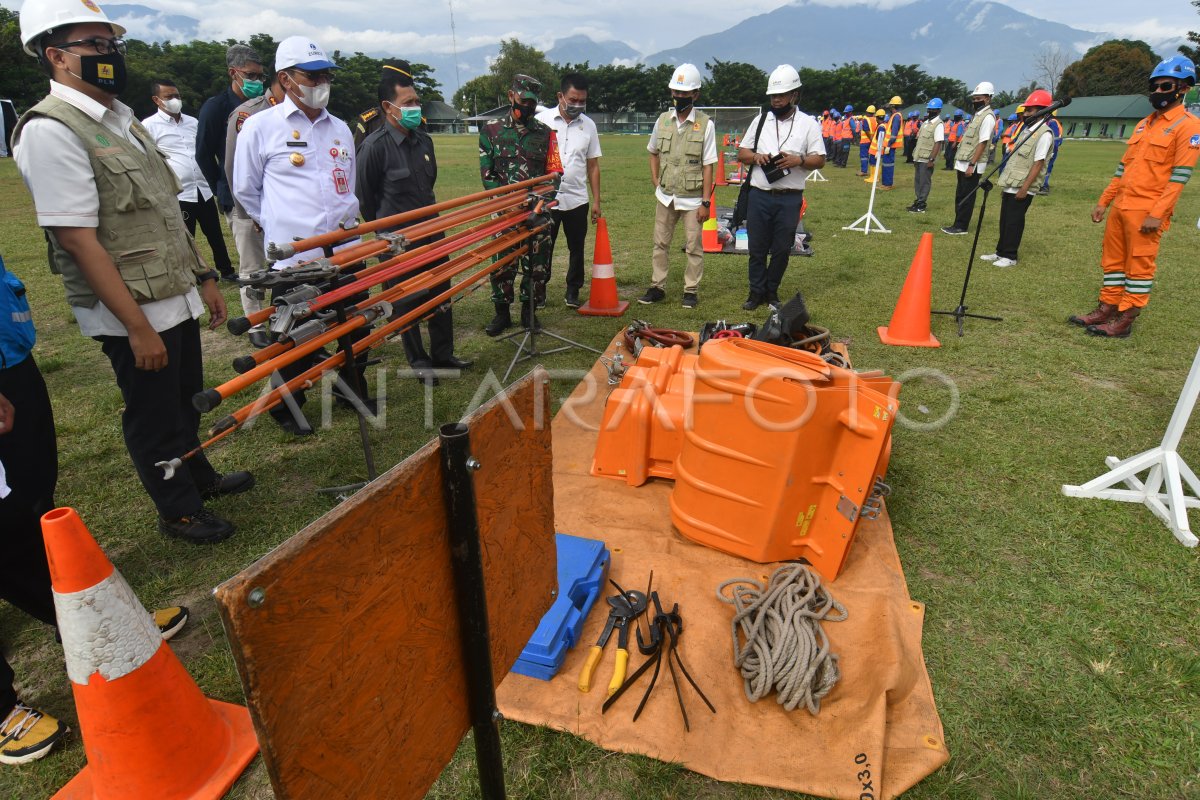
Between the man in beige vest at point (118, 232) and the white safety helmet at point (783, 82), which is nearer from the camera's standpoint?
the man in beige vest at point (118, 232)

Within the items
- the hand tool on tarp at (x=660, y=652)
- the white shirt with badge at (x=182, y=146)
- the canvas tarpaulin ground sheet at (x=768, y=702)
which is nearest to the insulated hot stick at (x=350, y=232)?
the canvas tarpaulin ground sheet at (x=768, y=702)

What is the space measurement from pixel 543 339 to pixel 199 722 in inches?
172

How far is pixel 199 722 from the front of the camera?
2021mm

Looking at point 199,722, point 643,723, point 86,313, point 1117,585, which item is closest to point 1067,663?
point 1117,585

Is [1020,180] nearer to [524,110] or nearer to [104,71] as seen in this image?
[524,110]

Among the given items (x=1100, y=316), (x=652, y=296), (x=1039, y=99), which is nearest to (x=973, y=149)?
(x=1039, y=99)

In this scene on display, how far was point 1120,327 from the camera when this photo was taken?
580 centimetres

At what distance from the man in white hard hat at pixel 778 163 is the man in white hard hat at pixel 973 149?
15.0 ft

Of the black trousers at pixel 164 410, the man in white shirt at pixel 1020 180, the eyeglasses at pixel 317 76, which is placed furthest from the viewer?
the man in white shirt at pixel 1020 180

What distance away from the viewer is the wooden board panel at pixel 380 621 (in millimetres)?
743

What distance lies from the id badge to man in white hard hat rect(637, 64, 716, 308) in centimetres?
360

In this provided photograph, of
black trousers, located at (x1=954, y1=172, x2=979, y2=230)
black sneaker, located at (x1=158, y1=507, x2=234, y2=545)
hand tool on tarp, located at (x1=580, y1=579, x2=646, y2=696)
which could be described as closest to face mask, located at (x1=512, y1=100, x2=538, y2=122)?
black sneaker, located at (x1=158, y1=507, x2=234, y2=545)

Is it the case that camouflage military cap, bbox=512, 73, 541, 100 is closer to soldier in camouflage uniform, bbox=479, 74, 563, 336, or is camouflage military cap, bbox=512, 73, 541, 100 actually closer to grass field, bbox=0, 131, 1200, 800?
soldier in camouflage uniform, bbox=479, 74, 563, 336

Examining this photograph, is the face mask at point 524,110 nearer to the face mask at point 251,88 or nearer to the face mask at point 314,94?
the face mask at point 314,94
